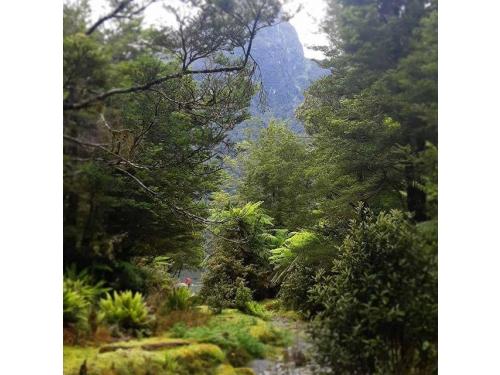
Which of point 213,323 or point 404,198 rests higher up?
point 404,198

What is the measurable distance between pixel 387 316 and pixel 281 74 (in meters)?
4.16

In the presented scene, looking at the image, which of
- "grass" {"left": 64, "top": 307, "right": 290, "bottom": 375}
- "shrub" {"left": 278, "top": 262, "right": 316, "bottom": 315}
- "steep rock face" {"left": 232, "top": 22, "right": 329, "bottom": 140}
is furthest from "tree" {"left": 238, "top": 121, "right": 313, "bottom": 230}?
"grass" {"left": 64, "top": 307, "right": 290, "bottom": 375}

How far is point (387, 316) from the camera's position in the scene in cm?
612

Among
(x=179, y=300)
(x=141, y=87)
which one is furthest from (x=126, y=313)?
(x=141, y=87)

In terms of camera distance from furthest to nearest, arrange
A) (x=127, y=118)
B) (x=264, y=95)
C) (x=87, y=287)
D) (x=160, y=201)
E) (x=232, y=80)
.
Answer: (x=264, y=95)
(x=232, y=80)
(x=160, y=201)
(x=127, y=118)
(x=87, y=287)

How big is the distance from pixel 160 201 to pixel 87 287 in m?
1.74

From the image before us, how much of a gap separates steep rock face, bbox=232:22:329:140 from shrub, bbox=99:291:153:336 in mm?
3178

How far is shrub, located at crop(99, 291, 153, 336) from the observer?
19.8 ft

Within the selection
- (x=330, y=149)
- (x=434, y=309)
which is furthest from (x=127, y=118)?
(x=434, y=309)

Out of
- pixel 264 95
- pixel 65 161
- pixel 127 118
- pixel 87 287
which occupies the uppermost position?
pixel 264 95

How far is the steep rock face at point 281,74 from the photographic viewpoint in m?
7.72

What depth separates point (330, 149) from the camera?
8.28 m

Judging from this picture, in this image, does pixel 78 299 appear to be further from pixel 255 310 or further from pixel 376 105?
pixel 376 105

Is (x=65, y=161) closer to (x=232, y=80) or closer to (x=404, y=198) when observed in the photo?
(x=232, y=80)
